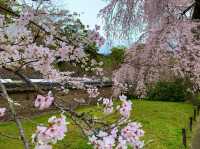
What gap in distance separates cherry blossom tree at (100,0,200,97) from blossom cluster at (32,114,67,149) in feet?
37.7

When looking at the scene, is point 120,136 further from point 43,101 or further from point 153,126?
point 153,126

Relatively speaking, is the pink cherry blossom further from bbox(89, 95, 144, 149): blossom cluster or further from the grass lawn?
the grass lawn

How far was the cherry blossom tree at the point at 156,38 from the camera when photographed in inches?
585

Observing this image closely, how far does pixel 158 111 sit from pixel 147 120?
9.21 ft

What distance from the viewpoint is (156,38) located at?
49.2 feet

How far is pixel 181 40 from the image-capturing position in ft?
48.9

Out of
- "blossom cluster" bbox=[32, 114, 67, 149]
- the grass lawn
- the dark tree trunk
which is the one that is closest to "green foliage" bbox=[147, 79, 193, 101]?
the grass lawn

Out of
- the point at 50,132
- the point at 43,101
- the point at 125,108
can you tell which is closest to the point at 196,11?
the point at 125,108

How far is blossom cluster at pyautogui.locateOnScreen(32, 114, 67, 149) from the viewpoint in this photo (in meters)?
2.57

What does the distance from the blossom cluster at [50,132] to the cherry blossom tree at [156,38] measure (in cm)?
1149

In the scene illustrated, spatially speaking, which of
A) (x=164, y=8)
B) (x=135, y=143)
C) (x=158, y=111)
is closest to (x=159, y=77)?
(x=164, y=8)

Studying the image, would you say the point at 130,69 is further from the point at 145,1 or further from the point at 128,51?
the point at 145,1

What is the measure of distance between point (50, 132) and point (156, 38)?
1257 cm

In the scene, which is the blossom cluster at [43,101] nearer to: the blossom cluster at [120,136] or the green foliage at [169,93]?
the blossom cluster at [120,136]
